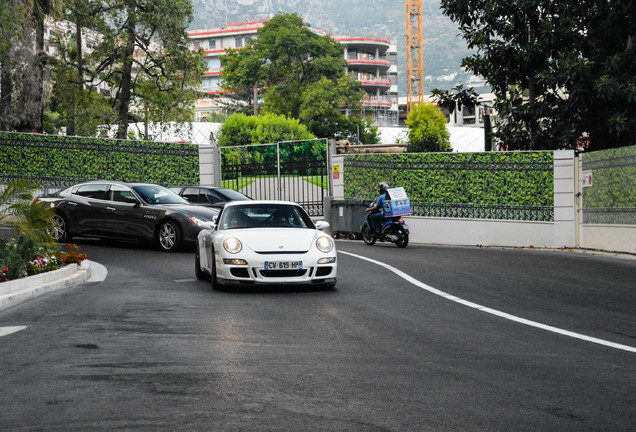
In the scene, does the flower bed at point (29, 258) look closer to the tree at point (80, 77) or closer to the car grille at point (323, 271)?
the car grille at point (323, 271)

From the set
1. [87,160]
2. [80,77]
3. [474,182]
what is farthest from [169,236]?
[80,77]

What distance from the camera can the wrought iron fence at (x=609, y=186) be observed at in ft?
62.1

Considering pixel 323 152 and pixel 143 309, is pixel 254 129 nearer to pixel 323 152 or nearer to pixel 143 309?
pixel 323 152

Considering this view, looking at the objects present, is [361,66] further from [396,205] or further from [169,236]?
[169,236]

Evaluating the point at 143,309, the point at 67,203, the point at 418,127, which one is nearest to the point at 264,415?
the point at 143,309

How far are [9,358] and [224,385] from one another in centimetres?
227

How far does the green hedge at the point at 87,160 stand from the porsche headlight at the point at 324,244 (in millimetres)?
21092

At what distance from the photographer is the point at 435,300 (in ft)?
37.3

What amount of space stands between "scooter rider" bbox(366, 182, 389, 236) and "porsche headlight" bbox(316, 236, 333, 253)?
10143 mm

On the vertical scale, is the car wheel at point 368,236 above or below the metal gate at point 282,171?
below

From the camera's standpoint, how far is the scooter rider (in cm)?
2298

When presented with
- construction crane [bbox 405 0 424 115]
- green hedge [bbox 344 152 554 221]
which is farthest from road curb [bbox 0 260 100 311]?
construction crane [bbox 405 0 424 115]

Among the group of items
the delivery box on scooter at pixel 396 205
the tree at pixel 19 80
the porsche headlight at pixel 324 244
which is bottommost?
the porsche headlight at pixel 324 244

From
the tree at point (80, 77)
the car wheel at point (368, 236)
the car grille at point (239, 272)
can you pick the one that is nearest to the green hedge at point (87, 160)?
the tree at point (80, 77)
